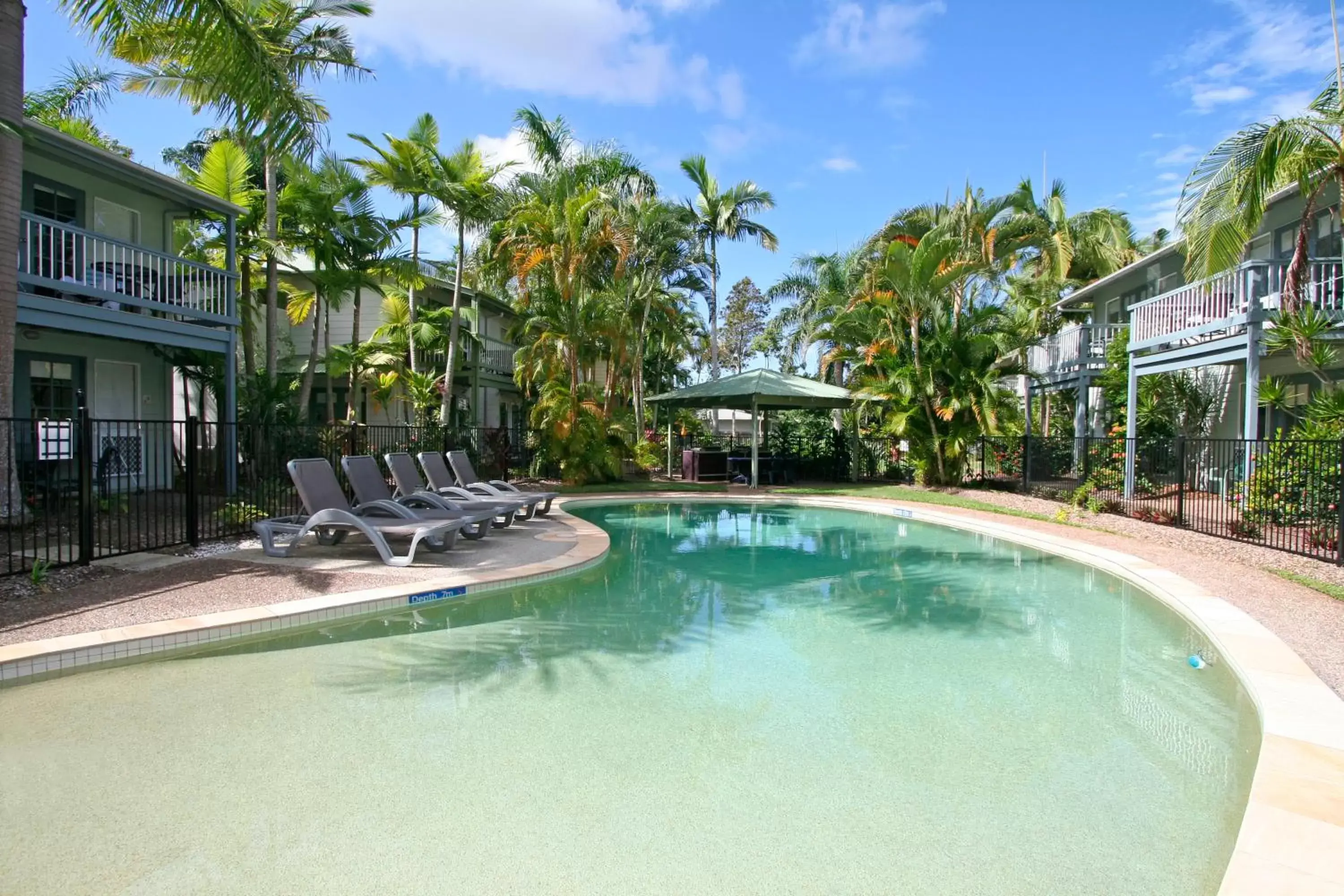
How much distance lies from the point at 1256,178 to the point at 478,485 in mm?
12508

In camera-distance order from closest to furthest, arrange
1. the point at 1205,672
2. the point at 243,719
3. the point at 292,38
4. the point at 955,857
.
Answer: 1. the point at 955,857
2. the point at 243,719
3. the point at 1205,672
4. the point at 292,38

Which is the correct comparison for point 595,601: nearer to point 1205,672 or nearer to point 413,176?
point 1205,672

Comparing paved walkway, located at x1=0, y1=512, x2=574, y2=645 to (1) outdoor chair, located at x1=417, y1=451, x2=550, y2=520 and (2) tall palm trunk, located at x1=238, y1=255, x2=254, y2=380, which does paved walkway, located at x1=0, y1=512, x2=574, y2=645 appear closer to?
(1) outdoor chair, located at x1=417, y1=451, x2=550, y2=520

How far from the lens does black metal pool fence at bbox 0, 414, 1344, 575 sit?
8.52 m

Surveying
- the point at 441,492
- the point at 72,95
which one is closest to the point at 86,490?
the point at 441,492

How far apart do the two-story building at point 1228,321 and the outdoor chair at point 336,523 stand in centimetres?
1246

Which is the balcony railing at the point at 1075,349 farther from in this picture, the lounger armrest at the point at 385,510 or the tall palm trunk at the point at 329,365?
the tall palm trunk at the point at 329,365

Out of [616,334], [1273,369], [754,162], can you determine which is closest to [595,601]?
[616,334]

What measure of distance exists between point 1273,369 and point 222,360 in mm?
22387

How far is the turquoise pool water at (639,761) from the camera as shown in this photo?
128 inches

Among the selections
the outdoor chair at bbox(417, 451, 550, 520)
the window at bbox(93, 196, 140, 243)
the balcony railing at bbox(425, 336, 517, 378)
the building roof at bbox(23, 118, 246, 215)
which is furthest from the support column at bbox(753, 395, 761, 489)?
the window at bbox(93, 196, 140, 243)

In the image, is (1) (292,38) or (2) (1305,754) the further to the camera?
(1) (292,38)

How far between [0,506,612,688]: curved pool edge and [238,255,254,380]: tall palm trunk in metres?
10.7

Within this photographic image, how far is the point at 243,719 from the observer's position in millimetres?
4789
